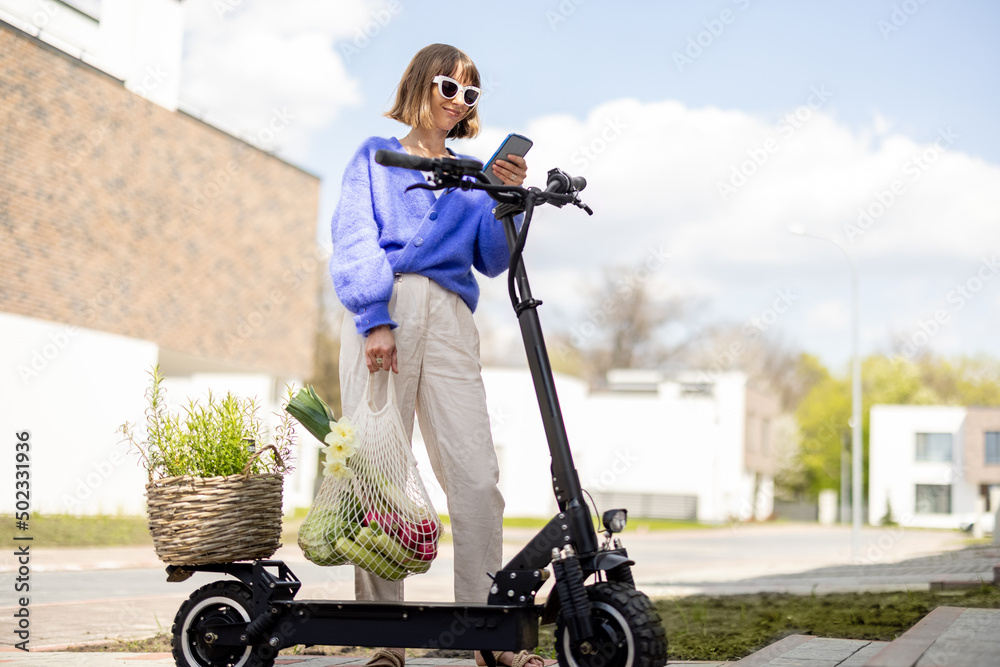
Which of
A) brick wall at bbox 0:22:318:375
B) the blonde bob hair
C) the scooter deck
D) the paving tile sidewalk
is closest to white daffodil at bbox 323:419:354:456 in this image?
the scooter deck

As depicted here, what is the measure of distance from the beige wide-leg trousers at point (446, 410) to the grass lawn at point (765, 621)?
Answer: 0.90 m

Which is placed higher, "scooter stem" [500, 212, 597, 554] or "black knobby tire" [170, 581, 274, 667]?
"scooter stem" [500, 212, 597, 554]

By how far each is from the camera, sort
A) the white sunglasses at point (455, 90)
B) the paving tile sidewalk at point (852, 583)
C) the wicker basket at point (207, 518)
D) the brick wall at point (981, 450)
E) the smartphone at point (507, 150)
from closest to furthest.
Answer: the wicker basket at point (207, 518)
the smartphone at point (507, 150)
the white sunglasses at point (455, 90)
the paving tile sidewalk at point (852, 583)
the brick wall at point (981, 450)

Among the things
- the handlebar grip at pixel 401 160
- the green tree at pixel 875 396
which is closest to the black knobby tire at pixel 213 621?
the handlebar grip at pixel 401 160

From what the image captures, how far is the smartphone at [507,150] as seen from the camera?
10.4 ft

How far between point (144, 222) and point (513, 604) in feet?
70.5

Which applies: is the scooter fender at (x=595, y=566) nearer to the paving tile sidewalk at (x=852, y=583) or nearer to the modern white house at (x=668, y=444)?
the paving tile sidewalk at (x=852, y=583)

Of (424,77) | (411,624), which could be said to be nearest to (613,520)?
(411,624)

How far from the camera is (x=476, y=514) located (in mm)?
3236

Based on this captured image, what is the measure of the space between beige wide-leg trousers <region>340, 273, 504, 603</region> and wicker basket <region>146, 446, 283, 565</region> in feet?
1.21

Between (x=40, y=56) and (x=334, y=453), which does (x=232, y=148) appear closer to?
(x=40, y=56)

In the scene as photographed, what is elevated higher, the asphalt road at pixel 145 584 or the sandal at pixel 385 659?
the sandal at pixel 385 659

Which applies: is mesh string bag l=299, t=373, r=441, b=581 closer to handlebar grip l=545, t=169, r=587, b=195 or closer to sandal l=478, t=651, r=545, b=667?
sandal l=478, t=651, r=545, b=667

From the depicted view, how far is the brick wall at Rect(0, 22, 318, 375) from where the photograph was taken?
63.3 feet
